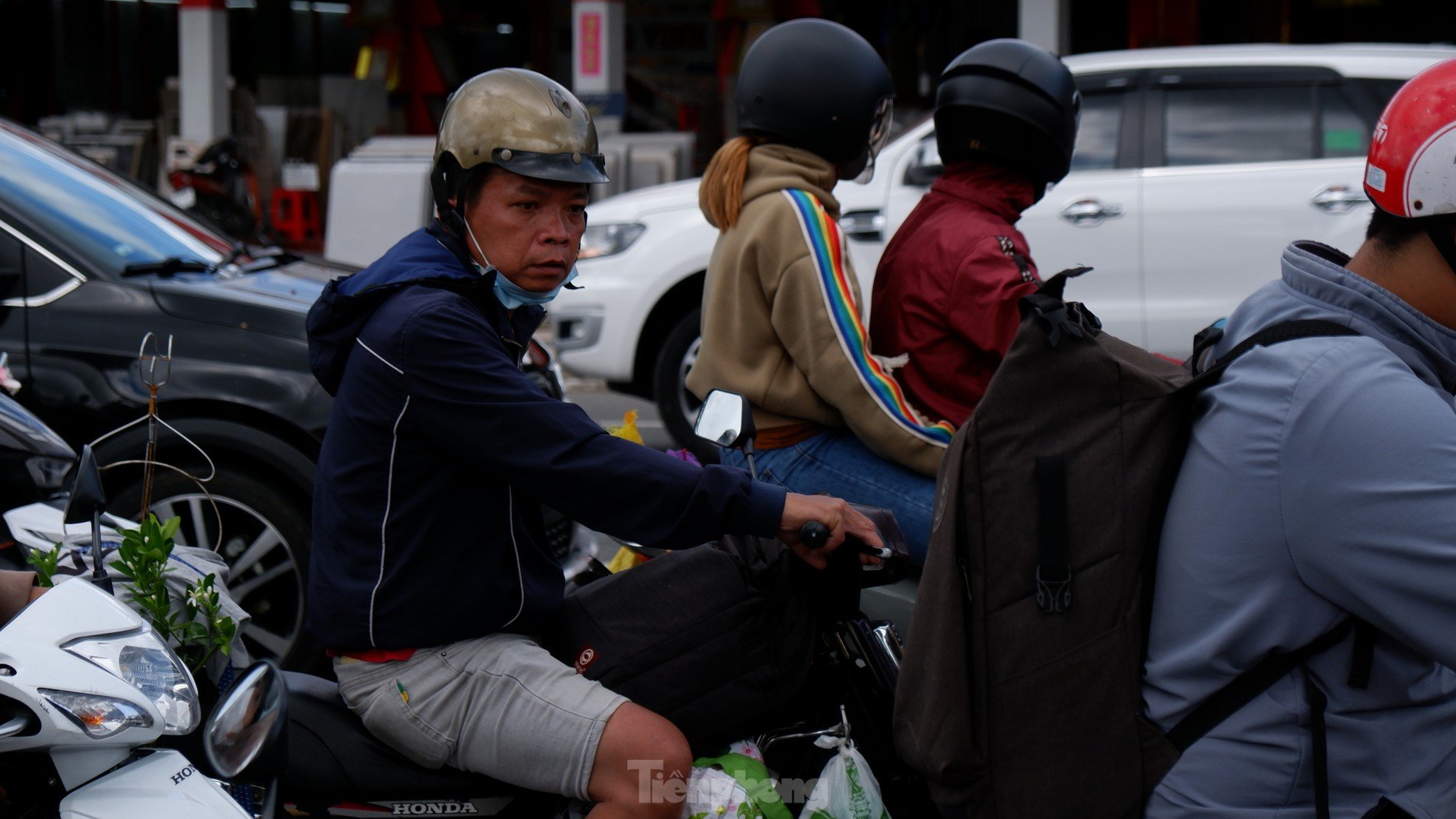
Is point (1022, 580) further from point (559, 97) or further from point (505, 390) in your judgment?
point (559, 97)

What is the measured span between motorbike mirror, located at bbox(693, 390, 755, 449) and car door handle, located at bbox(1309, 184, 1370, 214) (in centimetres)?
592

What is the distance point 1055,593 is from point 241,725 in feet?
3.53

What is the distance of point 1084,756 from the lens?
6.87 ft

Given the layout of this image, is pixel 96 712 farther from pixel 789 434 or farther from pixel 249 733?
pixel 789 434

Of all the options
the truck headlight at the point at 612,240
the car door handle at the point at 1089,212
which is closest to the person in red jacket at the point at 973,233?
the car door handle at the point at 1089,212

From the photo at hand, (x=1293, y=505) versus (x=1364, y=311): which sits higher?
(x=1364, y=311)

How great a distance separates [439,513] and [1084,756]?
1027mm

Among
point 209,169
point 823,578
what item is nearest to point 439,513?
point 823,578

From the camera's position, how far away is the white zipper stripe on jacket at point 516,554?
7.94 feet

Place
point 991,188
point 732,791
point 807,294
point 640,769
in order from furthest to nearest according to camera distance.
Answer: point 991,188
point 807,294
point 732,791
point 640,769

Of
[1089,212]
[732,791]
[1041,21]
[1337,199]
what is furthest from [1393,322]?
[1041,21]

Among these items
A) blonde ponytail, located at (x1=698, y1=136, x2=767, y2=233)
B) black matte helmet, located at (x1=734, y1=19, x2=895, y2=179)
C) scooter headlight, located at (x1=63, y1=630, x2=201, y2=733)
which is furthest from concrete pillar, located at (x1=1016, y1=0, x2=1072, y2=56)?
scooter headlight, located at (x1=63, y1=630, x2=201, y2=733)

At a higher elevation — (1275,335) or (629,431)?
(1275,335)

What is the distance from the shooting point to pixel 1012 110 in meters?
3.33
